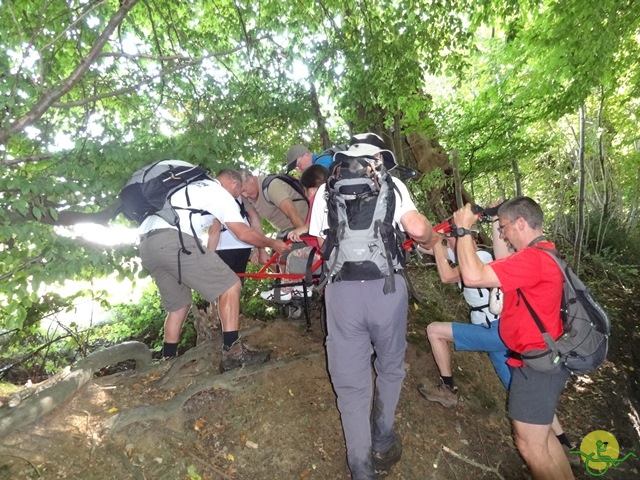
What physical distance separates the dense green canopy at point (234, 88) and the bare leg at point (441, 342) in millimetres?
3079

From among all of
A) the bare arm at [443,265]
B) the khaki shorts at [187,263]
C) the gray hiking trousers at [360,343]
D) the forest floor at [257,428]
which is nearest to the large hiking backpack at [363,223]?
the gray hiking trousers at [360,343]

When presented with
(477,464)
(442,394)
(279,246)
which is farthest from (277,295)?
(477,464)

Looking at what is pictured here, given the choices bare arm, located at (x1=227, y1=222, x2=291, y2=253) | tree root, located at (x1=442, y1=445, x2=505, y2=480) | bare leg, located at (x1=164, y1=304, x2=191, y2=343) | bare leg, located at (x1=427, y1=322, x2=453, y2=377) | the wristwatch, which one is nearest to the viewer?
the wristwatch

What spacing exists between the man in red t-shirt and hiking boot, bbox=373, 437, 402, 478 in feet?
3.34

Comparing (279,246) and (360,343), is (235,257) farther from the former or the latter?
(360,343)

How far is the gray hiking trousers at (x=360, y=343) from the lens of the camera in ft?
9.23

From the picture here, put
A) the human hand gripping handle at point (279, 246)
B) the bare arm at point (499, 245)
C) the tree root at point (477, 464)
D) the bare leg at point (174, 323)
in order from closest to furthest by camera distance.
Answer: the bare arm at point (499, 245) → the tree root at point (477, 464) → the human hand gripping handle at point (279, 246) → the bare leg at point (174, 323)

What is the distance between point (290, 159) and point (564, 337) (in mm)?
3680

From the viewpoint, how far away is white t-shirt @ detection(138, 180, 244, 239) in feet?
11.1

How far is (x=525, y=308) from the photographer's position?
112 inches

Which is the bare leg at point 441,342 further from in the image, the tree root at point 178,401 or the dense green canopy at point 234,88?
the dense green canopy at point 234,88

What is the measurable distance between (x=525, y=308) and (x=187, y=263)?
9.46 feet

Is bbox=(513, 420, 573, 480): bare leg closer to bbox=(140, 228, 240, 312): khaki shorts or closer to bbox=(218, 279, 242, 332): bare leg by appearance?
bbox=(218, 279, 242, 332): bare leg

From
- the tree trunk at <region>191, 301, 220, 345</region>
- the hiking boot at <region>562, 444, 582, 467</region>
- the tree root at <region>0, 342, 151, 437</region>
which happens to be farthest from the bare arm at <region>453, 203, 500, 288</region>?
the tree root at <region>0, 342, 151, 437</region>
